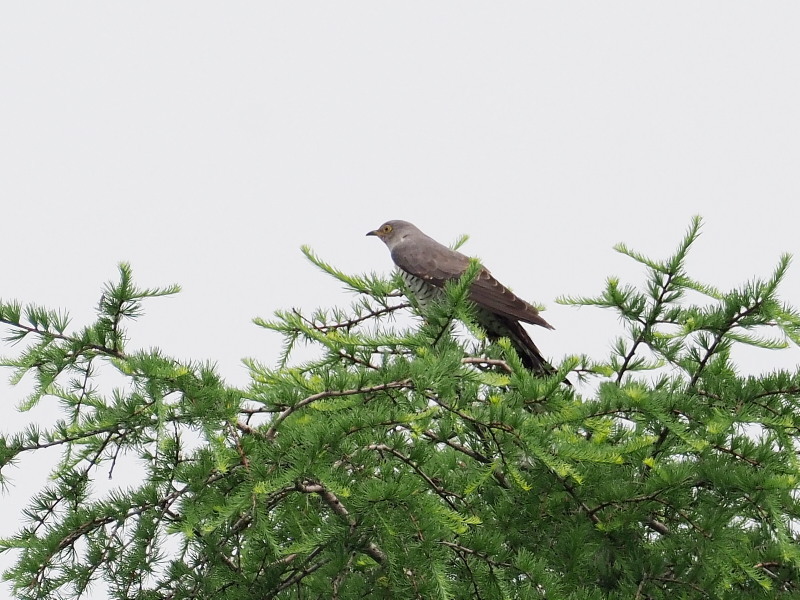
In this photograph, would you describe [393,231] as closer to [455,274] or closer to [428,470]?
[455,274]

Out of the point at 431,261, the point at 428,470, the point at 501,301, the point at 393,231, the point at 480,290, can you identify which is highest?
the point at 393,231

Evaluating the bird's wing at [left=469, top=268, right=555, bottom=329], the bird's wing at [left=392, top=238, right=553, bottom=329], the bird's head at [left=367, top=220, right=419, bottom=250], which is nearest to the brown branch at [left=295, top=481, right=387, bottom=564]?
the bird's wing at [left=392, top=238, right=553, bottom=329]

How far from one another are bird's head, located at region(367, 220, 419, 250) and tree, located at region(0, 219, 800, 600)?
396 cm

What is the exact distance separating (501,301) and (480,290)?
20cm

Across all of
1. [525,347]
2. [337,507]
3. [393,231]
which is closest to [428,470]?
[337,507]

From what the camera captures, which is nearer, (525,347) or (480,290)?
(525,347)

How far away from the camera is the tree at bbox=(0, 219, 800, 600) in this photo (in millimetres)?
2881

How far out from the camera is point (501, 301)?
6.37 metres

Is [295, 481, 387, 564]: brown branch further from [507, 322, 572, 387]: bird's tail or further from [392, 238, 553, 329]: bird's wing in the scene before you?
[507, 322, 572, 387]: bird's tail

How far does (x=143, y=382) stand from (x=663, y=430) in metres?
2.11

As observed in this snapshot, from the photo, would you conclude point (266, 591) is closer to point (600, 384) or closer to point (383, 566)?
point (383, 566)

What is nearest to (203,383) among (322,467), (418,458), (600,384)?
(322,467)

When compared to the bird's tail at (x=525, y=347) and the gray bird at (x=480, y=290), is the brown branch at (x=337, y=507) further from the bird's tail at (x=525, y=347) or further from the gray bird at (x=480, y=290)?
the bird's tail at (x=525, y=347)

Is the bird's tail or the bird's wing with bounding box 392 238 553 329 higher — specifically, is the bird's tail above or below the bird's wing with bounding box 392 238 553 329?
below
